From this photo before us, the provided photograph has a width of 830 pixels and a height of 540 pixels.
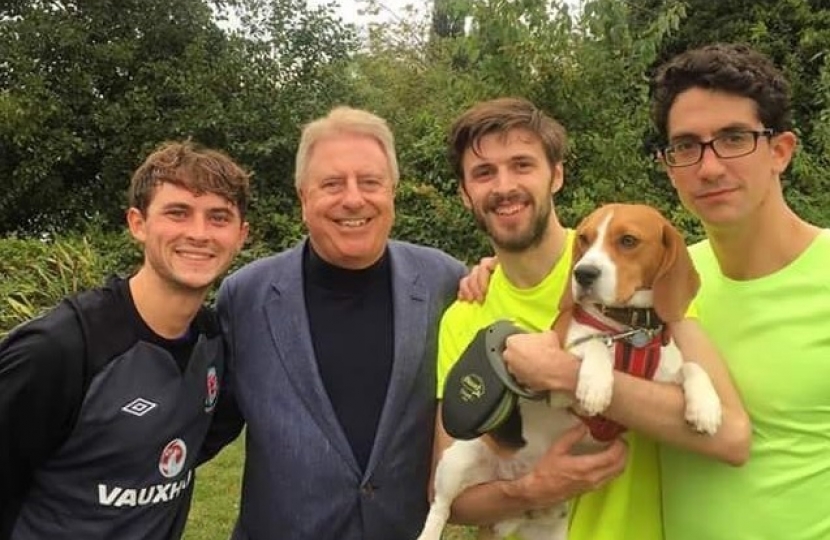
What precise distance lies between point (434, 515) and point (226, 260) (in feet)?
3.99

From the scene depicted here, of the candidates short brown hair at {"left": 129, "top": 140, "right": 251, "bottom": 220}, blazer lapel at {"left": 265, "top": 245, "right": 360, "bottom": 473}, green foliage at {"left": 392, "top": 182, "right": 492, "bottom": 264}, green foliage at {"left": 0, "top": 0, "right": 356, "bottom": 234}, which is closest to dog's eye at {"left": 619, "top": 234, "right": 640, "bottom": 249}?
blazer lapel at {"left": 265, "top": 245, "right": 360, "bottom": 473}

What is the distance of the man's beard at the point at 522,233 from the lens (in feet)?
10.9

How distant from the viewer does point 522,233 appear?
3.32 metres

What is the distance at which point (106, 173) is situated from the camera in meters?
16.4

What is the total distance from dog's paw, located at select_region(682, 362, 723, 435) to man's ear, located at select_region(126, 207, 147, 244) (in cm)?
200

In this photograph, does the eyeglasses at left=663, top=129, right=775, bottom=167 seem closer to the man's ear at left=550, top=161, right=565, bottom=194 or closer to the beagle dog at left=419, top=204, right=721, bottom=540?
the beagle dog at left=419, top=204, right=721, bottom=540

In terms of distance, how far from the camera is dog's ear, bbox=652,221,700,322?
300 cm

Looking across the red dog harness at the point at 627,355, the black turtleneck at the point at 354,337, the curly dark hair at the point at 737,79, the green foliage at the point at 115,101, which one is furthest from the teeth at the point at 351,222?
the green foliage at the point at 115,101

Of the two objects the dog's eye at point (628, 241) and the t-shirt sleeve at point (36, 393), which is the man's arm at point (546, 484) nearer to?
the dog's eye at point (628, 241)

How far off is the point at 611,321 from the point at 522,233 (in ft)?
1.49

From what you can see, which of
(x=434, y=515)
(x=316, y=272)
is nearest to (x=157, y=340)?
(x=316, y=272)

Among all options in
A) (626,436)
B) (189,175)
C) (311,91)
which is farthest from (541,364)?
(311,91)

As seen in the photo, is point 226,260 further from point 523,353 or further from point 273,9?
point 273,9

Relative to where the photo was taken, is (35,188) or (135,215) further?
(35,188)
